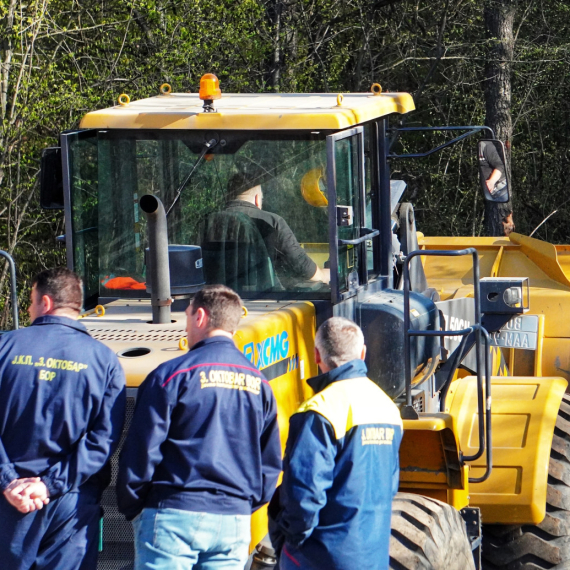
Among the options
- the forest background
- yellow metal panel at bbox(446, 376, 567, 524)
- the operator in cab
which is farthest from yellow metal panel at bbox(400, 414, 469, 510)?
the forest background

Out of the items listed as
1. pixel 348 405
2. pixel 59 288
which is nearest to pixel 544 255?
pixel 348 405

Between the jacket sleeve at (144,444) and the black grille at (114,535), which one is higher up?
the jacket sleeve at (144,444)

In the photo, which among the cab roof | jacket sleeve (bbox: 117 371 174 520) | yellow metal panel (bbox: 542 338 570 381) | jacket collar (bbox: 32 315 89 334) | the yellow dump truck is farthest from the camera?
yellow metal panel (bbox: 542 338 570 381)

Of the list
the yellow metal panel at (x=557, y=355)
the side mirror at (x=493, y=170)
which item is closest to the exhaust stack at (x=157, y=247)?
the side mirror at (x=493, y=170)

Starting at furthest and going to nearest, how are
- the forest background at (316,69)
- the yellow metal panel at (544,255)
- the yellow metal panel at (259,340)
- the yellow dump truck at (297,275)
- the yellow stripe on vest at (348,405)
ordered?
the forest background at (316,69) → the yellow metal panel at (544,255) → the yellow dump truck at (297,275) → the yellow metal panel at (259,340) → the yellow stripe on vest at (348,405)

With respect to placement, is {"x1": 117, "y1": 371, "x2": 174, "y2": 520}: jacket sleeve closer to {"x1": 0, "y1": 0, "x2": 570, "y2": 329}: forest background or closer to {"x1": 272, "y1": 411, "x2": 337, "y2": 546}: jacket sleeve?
{"x1": 272, "y1": 411, "x2": 337, "y2": 546}: jacket sleeve

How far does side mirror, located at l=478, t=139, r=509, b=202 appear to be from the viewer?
5488 millimetres

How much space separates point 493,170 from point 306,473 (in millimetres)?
2770

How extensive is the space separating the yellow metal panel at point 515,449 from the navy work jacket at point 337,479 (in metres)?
1.71

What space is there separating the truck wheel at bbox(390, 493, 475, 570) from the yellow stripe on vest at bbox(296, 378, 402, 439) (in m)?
0.78

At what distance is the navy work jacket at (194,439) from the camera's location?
10.9ft

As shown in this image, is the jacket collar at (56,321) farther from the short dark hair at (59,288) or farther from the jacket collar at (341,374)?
the jacket collar at (341,374)

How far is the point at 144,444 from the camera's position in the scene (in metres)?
3.30

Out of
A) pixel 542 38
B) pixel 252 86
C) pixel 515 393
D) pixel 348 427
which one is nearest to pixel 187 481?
pixel 348 427
